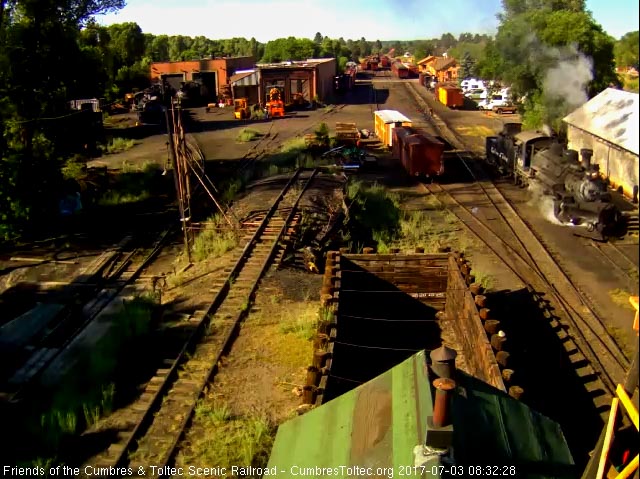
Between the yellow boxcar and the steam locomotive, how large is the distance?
7.39 metres

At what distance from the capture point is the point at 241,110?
45.0 m

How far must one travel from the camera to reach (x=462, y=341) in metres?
11.3

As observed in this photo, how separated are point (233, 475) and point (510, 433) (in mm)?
4291

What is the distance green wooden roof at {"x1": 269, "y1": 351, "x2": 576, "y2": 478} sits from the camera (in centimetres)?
384

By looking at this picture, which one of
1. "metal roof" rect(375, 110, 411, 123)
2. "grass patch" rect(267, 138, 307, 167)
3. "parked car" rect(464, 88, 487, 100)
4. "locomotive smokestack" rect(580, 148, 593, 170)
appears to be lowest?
"grass patch" rect(267, 138, 307, 167)

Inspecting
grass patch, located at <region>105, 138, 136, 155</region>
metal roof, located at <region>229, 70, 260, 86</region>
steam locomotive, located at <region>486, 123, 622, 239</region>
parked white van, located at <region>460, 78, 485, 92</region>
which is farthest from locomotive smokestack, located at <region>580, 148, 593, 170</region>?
parked white van, located at <region>460, 78, 485, 92</region>

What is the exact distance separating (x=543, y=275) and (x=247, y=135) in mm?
24424

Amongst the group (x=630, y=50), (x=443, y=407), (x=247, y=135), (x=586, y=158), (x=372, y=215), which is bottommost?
(x=372, y=215)

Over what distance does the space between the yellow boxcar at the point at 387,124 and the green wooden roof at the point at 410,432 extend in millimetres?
27889

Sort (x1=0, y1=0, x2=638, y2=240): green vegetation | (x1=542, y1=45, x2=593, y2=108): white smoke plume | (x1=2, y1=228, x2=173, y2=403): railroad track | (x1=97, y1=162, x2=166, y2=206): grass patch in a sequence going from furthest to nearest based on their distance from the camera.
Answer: (x1=97, y1=162, x2=166, y2=206): grass patch, (x1=542, y1=45, x2=593, y2=108): white smoke plume, (x1=0, y1=0, x2=638, y2=240): green vegetation, (x1=2, y1=228, x2=173, y2=403): railroad track

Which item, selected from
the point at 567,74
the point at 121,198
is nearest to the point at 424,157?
the point at 567,74

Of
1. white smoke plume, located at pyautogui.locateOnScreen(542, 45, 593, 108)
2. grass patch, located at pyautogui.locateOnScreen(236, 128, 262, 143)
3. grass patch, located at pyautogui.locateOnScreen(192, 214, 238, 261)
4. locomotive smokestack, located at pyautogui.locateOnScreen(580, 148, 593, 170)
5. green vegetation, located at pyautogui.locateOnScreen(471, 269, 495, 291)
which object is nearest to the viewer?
green vegetation, located at pyautogui.locateOnScreen(471, 269, 495, 291)

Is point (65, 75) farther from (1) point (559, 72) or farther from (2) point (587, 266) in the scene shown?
(2) point (587, 266)

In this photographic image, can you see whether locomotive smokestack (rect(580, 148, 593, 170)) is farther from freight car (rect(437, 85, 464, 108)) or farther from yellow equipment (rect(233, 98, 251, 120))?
freight car (rect(437, 85, 464, 108))
